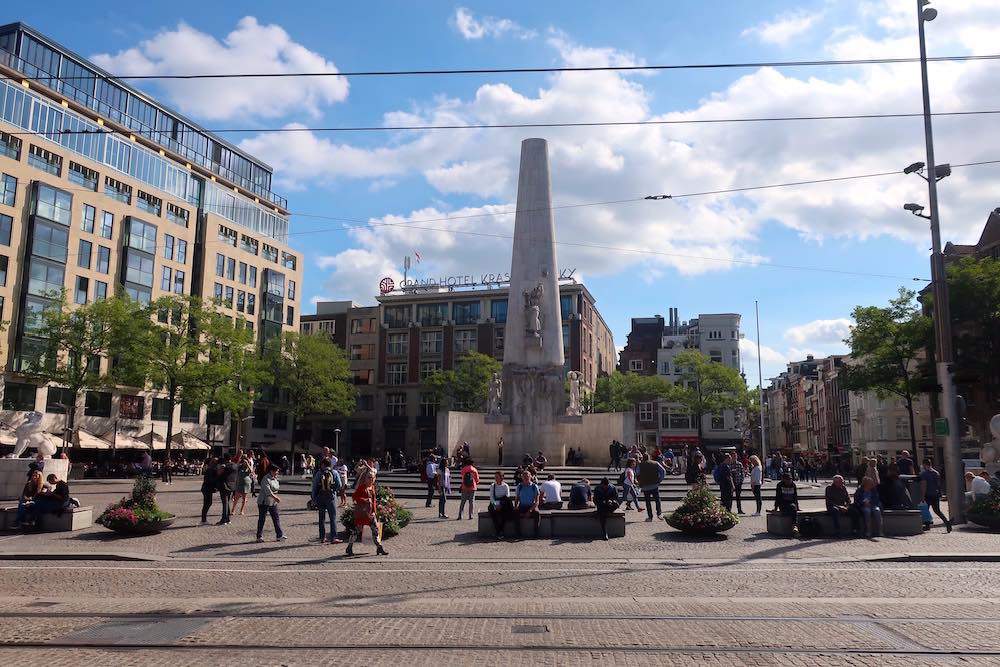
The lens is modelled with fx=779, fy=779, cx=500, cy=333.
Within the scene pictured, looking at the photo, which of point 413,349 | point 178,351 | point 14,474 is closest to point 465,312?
point 413,349

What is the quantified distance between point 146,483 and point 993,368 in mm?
46151

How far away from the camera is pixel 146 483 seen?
17.5 metres

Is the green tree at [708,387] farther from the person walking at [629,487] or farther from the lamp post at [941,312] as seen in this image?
the lamp post at [941,312]

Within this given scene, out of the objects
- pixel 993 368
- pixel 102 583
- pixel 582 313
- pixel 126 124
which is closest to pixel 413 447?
pixel 582 313

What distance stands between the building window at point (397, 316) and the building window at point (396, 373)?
13.5ft

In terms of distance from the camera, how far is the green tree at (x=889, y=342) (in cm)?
4381

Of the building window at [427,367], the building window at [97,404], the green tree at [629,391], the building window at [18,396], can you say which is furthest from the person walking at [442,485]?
the building window at [427,367]

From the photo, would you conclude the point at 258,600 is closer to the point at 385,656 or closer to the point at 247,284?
the point at 385,656

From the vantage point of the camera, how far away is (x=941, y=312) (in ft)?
63.8

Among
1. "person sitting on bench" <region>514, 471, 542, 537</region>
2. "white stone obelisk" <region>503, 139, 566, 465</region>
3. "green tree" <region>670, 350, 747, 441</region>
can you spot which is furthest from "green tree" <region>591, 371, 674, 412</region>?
"person sitting on bench" <region>514, 471, 542, 537</region>

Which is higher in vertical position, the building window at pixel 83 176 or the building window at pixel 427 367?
the building window at pixel 83 176

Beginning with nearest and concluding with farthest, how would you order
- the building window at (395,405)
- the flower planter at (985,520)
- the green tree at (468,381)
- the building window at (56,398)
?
the flower planter at (985,520) < the building window at (56,398) < the green tree at (468,381) < the building window at (395,405)

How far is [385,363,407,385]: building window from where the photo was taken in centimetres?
8075

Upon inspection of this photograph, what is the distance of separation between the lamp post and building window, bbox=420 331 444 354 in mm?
62423
